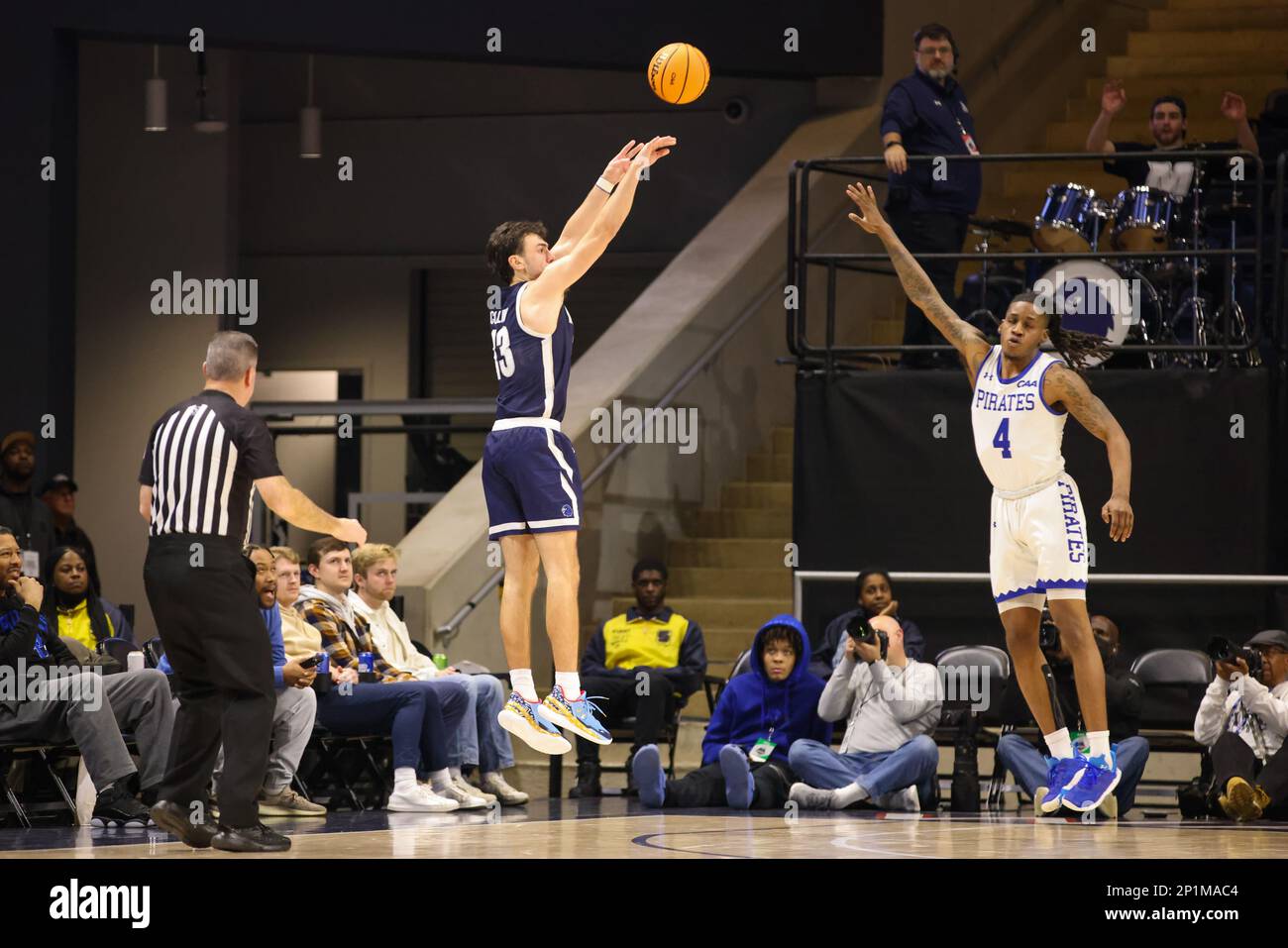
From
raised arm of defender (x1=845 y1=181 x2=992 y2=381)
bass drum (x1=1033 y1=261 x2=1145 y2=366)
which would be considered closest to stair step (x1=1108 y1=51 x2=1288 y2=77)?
bass drum (x1=1033 y1=261 x2=1145 y2=366)

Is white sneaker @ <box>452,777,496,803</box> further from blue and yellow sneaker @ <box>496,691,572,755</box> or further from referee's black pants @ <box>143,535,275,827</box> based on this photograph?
referee's black pants @ <box>143,535,275,827</box>

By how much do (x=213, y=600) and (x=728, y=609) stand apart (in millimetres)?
6880

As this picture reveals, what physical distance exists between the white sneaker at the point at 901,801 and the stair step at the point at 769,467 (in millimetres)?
5121

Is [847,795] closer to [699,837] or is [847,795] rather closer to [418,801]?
[699,837]

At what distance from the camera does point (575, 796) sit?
1147cm

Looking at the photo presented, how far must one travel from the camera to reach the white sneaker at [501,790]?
11.0 meters

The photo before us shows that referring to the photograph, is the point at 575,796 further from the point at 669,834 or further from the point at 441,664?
the point at 669,834

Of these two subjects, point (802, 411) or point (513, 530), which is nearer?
point (513, 530)

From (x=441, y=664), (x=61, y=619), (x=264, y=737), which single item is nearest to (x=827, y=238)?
(x=441, y=664)

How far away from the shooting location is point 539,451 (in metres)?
8.23

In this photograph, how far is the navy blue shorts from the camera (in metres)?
8.23

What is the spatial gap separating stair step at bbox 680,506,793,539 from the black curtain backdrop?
2.06 metres

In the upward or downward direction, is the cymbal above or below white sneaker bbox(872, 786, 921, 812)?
above
